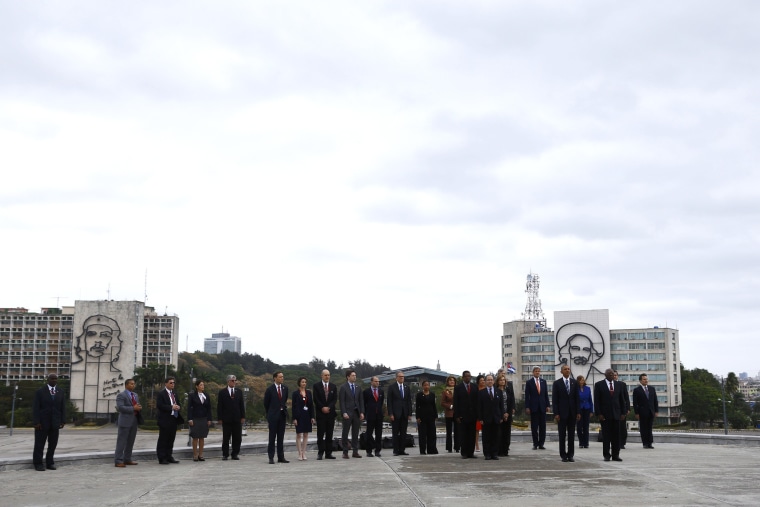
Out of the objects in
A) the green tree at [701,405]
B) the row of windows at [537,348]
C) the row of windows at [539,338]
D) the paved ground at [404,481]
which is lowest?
the green tree at [701,405]

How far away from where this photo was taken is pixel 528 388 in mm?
18234

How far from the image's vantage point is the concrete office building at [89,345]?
436 feet

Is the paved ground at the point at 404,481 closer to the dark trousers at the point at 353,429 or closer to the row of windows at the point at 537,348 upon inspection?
the dark trousers at the point at 353,429

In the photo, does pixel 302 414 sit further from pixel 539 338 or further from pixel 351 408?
pixel 539 338

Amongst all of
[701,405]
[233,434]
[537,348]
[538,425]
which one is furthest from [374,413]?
[537,348]

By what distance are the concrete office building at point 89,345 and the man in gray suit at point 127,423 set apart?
389 ft

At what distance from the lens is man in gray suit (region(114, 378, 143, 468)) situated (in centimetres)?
1554

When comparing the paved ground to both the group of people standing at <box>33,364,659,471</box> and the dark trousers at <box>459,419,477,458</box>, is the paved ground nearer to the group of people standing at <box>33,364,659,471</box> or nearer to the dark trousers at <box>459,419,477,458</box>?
the dark trousers at <box>459,419,477,458</box>

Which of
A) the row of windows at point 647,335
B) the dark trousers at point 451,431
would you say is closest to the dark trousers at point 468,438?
the dark trousers at point 451,431

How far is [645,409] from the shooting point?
18.6m

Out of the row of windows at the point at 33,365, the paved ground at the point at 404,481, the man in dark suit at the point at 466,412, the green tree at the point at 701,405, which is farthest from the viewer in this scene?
the row of windows at the point at 33,365

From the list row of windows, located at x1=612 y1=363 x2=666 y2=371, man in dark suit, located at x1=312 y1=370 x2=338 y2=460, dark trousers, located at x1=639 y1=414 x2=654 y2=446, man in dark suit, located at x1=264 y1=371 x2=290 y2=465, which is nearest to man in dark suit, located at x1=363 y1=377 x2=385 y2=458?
man in dark suit, located at x1=312 y1=370 x2=338 y2=460

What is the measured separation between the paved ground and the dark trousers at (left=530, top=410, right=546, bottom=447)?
214cm

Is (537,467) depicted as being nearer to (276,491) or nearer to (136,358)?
(276,491)
